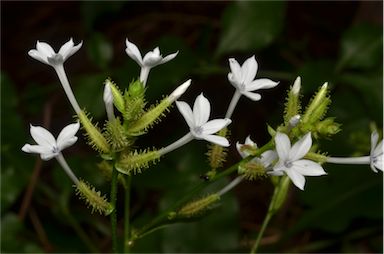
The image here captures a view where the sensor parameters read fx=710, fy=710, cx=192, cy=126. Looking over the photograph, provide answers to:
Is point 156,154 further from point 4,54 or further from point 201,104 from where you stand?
point 4,54

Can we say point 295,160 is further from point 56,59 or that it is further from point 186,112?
point 56,59

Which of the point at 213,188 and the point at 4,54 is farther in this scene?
the point at 4,54

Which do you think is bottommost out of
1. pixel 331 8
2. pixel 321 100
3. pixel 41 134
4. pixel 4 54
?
pixel 41 134

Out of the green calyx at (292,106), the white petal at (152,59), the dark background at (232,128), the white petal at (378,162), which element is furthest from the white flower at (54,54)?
the dark background at (232,128)

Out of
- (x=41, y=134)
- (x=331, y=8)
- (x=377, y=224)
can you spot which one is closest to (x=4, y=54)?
(x=331, y=8)

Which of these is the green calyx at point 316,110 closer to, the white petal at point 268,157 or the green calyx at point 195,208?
the white petal at point 268,157

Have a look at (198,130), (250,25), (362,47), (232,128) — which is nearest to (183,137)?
(198,130)

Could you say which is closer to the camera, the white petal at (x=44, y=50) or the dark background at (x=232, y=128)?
the white petal at (x=44, y=50)
